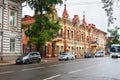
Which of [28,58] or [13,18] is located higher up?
[13,18]

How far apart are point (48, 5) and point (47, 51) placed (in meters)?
18.6

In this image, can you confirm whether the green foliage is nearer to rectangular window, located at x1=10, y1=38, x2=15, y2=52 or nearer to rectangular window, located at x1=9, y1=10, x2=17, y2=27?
rectangular window, located at x1=9, y1=10, x2=17, y2=27

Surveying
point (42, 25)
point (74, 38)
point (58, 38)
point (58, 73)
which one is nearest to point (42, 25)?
point (42, 25)

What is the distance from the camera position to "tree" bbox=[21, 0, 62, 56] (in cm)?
4806

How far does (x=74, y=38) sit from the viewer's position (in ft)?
269

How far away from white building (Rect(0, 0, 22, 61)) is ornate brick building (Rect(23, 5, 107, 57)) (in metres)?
11.9

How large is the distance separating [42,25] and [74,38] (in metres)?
33.4

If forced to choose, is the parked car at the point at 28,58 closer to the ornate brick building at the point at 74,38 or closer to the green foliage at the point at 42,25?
the green foliage at the point at 42,25

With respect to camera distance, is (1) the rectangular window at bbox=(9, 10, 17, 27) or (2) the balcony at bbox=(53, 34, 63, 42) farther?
(2) the balcony at bbox=(53, 34, 63, 42)

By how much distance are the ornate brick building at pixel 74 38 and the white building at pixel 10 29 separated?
1186cm

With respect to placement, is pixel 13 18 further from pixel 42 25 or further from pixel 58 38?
pixel 58 38

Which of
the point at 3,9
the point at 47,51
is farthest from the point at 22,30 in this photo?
the point at 47,51

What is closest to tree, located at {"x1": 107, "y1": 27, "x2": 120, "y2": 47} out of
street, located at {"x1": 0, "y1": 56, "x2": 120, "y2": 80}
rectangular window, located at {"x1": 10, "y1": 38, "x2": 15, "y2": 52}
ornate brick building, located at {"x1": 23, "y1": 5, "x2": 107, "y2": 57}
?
ornate brick building, located at {"x1": 23, "y1": 5, "x2": 107, "y2": 57}

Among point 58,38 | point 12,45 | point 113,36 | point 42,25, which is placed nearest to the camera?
point 12,45
